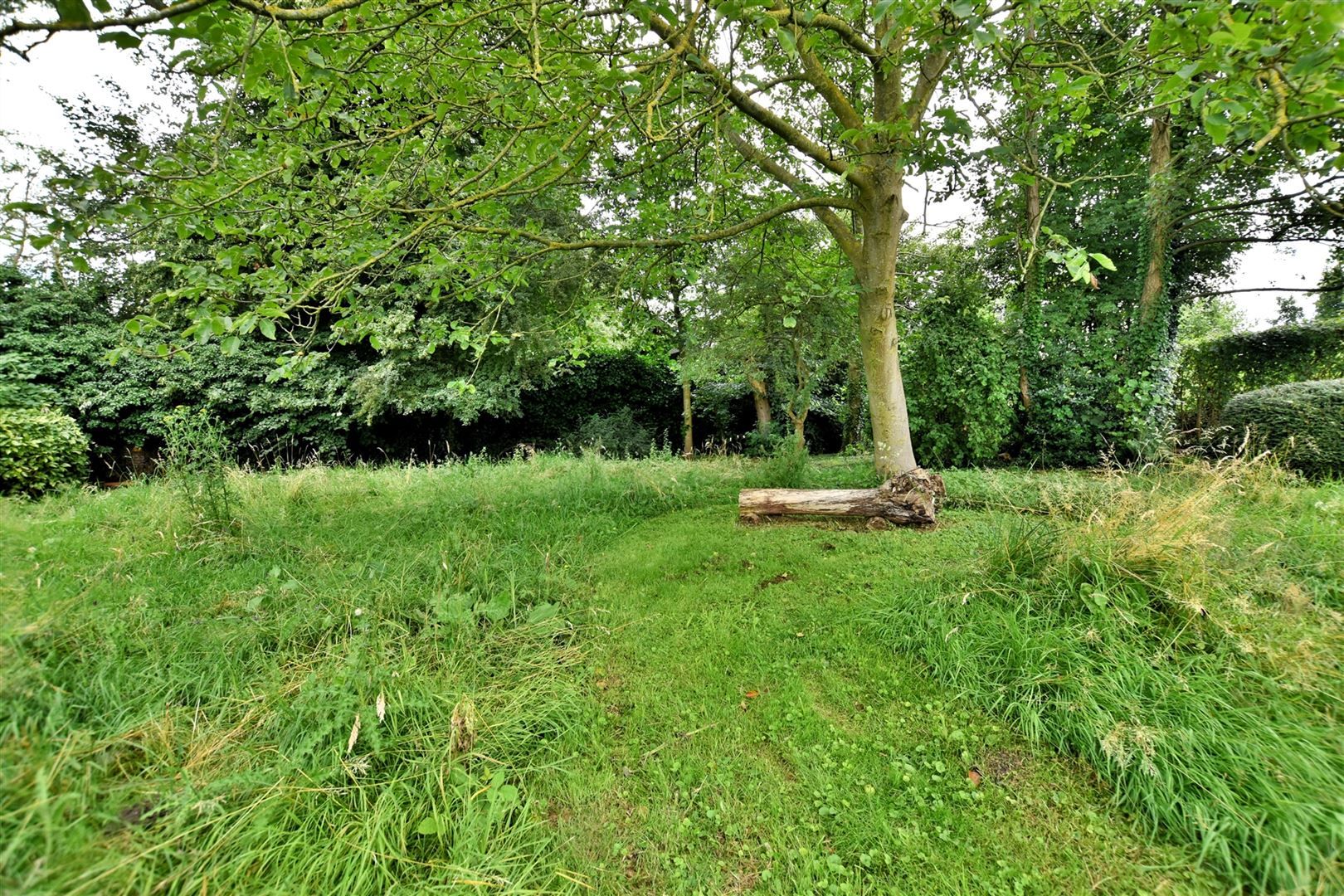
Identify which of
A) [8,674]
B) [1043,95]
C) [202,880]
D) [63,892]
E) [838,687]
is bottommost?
[838,687]

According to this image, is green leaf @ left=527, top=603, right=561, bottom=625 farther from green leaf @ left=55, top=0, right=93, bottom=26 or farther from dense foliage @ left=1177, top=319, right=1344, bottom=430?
dense foliage @ left=1177, top=319, right=1344, bottom=430

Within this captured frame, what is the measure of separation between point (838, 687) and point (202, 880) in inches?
96.3

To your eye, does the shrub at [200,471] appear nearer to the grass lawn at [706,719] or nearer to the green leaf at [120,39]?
the grass lawn at [706,719]

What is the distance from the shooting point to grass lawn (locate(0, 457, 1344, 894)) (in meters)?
1.52

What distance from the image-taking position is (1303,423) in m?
5.34

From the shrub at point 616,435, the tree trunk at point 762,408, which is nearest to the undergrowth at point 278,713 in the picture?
the shrub at point 616,435

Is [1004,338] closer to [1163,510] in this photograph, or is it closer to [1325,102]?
[1163,510]

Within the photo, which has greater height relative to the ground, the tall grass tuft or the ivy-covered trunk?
the ivy-covered trunk

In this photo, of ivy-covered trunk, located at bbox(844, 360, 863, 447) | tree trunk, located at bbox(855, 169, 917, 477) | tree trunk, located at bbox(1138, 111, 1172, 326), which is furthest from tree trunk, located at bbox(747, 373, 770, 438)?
tree trunk, located at bbox(1138, 111, 1172, 326)

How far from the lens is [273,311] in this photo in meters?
2.36

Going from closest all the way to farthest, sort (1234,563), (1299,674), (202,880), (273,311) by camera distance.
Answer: (202,880) < (1299,674) < (273,311) < (1234,563)

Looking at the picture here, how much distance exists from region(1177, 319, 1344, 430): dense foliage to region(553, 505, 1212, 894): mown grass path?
974 centimetres

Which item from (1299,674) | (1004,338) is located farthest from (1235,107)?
(1004,338)

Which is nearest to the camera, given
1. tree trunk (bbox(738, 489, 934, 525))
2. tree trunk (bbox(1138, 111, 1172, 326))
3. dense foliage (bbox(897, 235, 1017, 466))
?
tree trunk (bbox(738, 489, 934, 525))
